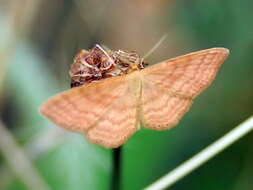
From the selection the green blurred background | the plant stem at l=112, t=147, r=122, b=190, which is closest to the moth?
the plant stem at l=112, t=147, r=122, b=190

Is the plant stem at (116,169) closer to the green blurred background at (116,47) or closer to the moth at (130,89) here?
the moth at (130,89)

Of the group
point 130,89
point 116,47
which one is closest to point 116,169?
point 130,89

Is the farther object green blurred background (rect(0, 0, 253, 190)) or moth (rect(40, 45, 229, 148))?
green blurred background (rect(0, 0, 253, 190))

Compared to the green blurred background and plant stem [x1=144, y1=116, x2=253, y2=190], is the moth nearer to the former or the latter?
plant stem [x1=144, y1=116, x2=253, y2=190]

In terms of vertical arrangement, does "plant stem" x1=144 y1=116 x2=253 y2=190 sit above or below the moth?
below

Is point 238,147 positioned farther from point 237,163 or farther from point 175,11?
point 175,11

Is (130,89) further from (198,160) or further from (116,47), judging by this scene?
(116,47)
